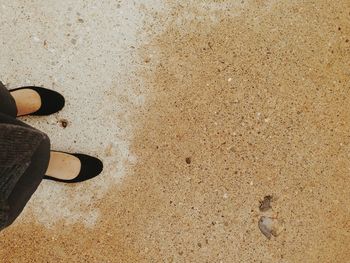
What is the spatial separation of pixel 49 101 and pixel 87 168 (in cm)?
41

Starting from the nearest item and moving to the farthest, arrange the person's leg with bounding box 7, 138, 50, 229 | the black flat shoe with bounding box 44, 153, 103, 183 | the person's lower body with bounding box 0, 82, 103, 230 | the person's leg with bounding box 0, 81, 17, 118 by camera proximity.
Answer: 1. the person's lower body with bounding box 0, 82, 103, 230
2. the person's leg with bounding box 7, 138, 50, 229
3. the person's leg with bounding box 0, 81, 17, 118
4. the black flat shoe with bounding box 44, 153, 103, 183

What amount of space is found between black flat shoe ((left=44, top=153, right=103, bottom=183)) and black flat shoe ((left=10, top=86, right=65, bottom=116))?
27 centimetres

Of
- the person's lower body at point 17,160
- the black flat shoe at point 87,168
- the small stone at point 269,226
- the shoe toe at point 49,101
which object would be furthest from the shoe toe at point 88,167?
the small stone at point 269,226

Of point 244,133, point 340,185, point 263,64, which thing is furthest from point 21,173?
point 340,185

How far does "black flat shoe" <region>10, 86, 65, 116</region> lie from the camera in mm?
2174

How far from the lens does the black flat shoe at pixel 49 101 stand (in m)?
2.17

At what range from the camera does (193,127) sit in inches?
87.2

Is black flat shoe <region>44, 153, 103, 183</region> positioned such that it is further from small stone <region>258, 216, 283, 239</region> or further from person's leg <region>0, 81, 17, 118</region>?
small stone <region>258, 216, 283, 239</region>

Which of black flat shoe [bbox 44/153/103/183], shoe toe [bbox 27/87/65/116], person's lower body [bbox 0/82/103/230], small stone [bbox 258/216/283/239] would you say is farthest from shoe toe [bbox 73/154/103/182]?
small stone [bbox 258/216/283/239]

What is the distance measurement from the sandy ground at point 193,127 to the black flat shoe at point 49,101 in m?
0.06

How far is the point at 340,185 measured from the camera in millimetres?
2197

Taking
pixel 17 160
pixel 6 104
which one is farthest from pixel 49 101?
pixel 17 160

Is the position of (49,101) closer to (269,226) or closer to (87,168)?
(87,168)

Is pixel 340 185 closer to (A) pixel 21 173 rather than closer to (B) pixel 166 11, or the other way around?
(B) pixel 166 11
